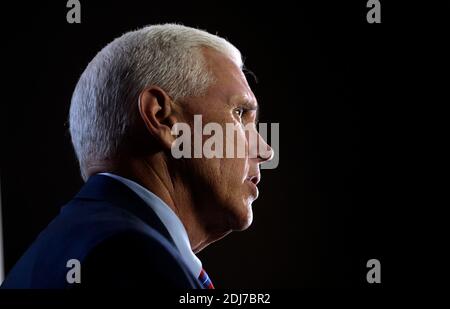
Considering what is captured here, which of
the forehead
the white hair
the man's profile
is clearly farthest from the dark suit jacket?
the forehead

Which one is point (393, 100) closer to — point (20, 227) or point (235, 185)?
point (235, 185)

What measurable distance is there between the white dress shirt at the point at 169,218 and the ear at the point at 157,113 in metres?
0.10

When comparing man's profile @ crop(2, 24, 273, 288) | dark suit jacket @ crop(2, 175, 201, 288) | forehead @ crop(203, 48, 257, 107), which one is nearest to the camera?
dark suit jacket @ crop(2, 175, 201, 288)

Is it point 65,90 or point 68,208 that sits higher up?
point 65,90

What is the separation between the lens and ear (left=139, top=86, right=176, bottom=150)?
3.22ft

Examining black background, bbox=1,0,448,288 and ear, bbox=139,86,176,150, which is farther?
black background, bbox=1,0,448,288

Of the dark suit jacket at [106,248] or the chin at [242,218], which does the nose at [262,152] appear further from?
the dark suit jacket at [106,248]

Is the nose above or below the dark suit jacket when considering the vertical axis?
above

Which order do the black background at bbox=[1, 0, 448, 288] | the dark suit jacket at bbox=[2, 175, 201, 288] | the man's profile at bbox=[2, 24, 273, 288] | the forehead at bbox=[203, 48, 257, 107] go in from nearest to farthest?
the dark suit jacket at bbox=[2, 175, 201, 288], the man's profile at bbox=[2, 24, 273, 288], the forehead at bbox=[203, 48, 257, 107], the black background at bbox=[1, 0, 448, 288]

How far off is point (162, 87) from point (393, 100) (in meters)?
1.10

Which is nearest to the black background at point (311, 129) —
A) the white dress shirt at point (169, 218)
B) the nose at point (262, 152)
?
the nose at point (262, 152)

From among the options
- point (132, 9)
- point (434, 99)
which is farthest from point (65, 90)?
point (434, 99)

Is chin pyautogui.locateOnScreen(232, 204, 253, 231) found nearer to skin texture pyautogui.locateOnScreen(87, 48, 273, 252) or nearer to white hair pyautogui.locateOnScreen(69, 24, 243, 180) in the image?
skin texture pyautogui.locateOnScreen(87, 48, 273, 252)

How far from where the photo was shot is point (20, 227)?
179 centimetres
